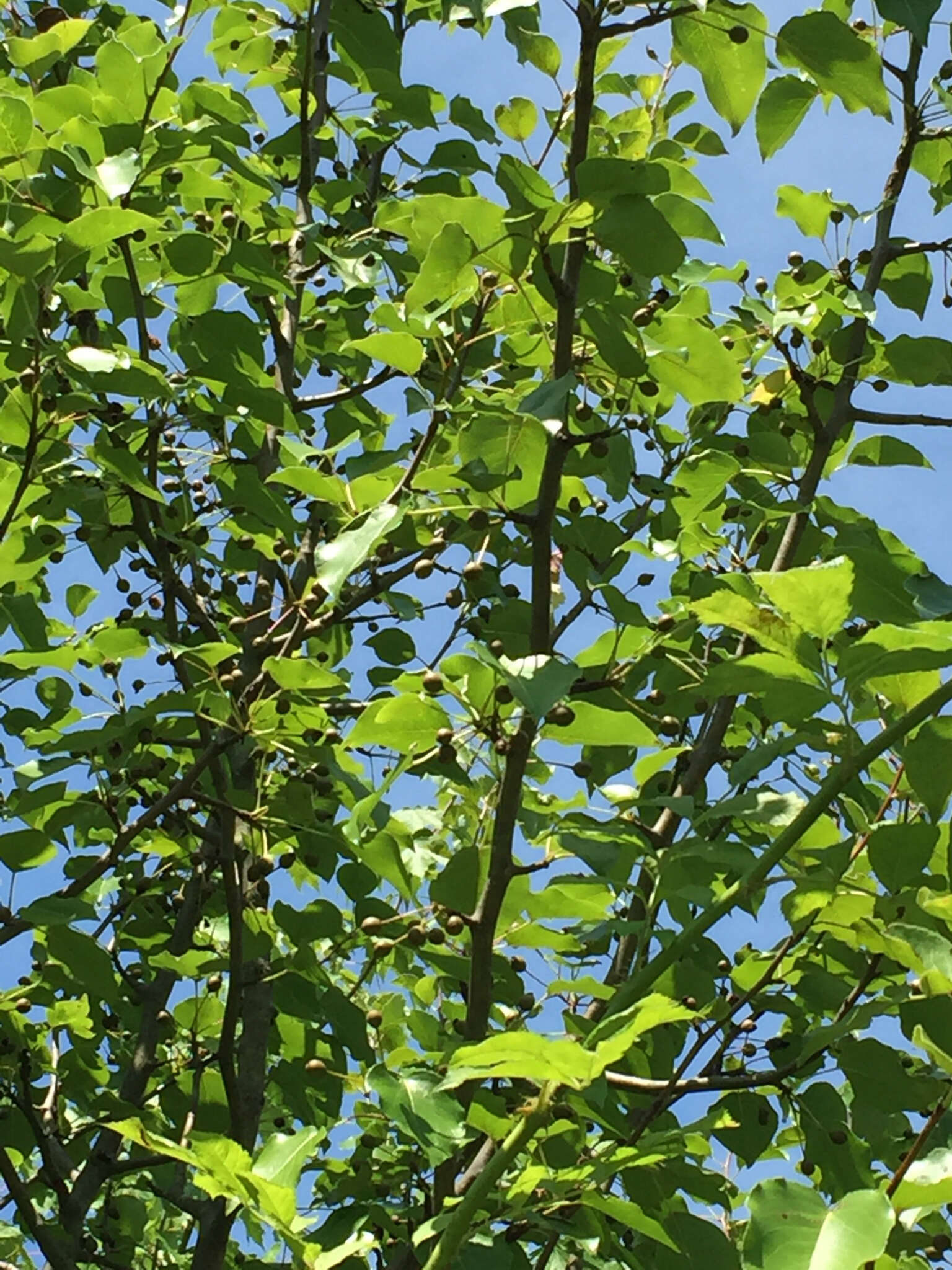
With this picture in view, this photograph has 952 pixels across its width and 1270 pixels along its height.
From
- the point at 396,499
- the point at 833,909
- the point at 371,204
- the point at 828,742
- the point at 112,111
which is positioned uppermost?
the point at 371,204

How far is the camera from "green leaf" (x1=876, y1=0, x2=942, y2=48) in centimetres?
226

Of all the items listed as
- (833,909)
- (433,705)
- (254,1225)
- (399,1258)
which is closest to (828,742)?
(833,909)

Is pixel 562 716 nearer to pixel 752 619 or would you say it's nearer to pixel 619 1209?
pixel 752 619

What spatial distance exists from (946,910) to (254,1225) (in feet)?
9.68

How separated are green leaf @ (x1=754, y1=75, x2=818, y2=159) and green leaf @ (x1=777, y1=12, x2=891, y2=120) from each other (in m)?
0.56

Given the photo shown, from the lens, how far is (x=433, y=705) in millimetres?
2471

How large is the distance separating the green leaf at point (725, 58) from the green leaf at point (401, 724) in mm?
1154

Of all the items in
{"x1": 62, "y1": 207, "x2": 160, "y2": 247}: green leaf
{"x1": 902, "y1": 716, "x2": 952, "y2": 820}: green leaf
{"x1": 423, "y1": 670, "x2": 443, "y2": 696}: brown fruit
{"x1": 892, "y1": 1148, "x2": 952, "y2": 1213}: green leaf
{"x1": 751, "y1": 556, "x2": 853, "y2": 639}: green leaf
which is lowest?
{"x1": 892, "y1": 1148, "x2": 952, "y2": 1213}: green leaf

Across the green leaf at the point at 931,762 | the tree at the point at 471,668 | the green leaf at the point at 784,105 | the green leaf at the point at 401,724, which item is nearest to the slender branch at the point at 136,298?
the tree at the point at 471,668

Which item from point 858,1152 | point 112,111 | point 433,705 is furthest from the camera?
point 112,111

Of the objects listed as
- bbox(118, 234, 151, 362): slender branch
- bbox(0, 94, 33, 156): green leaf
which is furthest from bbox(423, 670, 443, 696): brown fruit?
bbox(0, 94, 33, 156): green leaf

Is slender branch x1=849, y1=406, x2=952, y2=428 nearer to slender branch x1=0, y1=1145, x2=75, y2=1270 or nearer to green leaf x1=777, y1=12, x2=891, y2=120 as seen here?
green leaf x1=777, y1=12, x2=891, y2=120

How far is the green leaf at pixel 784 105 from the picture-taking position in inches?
120

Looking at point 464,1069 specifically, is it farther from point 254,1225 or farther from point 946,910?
point 254,1225
